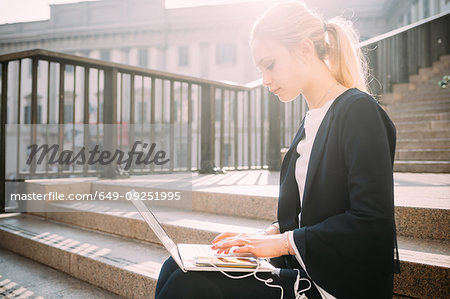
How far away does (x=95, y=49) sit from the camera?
25.5m

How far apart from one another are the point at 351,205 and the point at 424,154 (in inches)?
170

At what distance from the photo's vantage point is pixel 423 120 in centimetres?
589

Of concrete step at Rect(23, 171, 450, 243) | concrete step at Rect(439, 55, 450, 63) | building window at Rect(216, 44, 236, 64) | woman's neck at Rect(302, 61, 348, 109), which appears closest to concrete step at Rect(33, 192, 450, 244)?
concrete step at Rect(23, 171, 450, 243)

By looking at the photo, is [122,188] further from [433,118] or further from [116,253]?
[433,118]

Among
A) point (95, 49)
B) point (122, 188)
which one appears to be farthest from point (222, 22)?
point (122, 188)

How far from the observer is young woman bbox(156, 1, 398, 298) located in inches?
41.6

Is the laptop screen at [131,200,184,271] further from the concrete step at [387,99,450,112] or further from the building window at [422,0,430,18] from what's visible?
the building window at [422,0,430,18]

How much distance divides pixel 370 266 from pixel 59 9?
30100mm

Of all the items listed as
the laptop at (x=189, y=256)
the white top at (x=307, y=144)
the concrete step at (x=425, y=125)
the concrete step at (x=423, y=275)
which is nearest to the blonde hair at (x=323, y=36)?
the white top at (x=307, y=144)

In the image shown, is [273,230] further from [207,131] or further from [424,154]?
[424,154]

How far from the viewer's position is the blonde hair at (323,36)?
1.30 metres

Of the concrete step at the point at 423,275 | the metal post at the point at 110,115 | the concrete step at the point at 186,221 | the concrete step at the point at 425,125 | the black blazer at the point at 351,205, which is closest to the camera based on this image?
the black blazer at the point at 351,205

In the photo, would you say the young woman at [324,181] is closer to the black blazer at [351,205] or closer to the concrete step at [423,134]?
the black blazer at [351,205]

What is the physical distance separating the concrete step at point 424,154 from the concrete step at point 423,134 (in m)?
0.54
